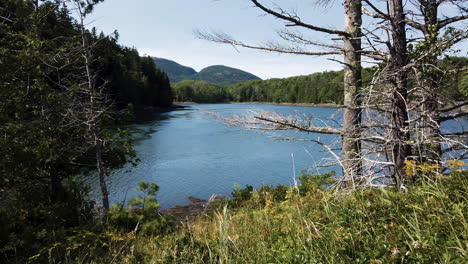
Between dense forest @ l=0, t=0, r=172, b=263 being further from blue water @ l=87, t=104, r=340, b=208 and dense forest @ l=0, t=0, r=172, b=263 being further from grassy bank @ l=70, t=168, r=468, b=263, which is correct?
grassy bank @ l=70, t=168, r=468, b=263

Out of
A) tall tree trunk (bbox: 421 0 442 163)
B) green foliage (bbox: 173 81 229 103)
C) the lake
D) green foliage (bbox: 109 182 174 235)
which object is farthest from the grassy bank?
green foliage (bbox: 173 81 229 103)

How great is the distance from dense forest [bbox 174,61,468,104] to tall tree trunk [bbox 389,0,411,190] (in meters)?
0.44

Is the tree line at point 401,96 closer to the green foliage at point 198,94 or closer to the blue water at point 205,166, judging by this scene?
the blue water at point 205,166

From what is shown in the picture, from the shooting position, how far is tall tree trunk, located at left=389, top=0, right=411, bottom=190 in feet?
11.8

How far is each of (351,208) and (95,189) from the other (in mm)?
15479

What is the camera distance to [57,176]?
8.15 meters

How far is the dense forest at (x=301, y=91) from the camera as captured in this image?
4445 millimetres

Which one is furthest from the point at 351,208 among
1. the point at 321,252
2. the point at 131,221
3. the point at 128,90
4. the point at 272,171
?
the point at 128,90

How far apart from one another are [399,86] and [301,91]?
327 feet

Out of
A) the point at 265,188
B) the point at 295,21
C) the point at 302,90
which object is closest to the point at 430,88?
the point at 295,21

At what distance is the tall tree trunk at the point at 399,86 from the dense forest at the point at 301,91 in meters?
0.44

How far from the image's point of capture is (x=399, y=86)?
11.9ft

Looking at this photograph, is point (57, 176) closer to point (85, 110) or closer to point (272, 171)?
point (85, 110)

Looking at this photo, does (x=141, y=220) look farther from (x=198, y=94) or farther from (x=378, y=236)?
(x=198, y=94)
